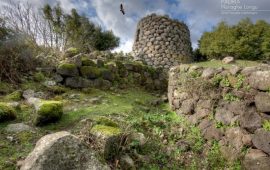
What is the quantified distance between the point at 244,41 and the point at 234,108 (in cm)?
566

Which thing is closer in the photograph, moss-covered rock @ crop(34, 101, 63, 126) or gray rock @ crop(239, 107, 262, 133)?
gray rock @ crop(239, 107, 262, 133)

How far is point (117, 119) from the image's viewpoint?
5117 millimetres

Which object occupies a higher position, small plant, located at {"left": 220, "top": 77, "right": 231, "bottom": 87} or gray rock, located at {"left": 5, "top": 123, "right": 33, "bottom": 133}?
small plant, located at {"left": 220, "top": 77, "right": 231, "bottom": 87}

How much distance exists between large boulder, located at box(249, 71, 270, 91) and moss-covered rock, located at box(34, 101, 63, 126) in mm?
3534

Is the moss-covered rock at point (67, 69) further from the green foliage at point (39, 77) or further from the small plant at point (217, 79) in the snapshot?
the small plant at point (217, 79)

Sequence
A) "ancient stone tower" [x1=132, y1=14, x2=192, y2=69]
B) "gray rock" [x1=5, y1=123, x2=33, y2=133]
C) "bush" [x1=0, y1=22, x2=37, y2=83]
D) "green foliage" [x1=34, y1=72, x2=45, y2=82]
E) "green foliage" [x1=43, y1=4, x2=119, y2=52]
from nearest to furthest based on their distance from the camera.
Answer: "gray rock" [x1=5, y1=123, x2=33, y2=133], "bush" [x1=0, y1=22, x2=37, y2=83], "green foliage" [x1=34, y1=72, x2=45, y2=82], "ancient stone tower" [x1=132, y1=14, x2=192, y2=69], "green foliage" [x1=43, y1=4, x2=119, y2=52]


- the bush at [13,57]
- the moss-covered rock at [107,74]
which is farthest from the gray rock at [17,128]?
the moss-covered rock at [107,74]

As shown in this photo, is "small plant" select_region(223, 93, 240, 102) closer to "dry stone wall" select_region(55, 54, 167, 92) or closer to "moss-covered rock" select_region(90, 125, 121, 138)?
"moss-covered rock" select_region(90, 125, 121, 138)

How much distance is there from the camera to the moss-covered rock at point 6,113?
434 cm

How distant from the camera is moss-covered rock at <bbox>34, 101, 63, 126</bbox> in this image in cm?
443

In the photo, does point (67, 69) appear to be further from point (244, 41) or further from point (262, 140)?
point (244, 41)

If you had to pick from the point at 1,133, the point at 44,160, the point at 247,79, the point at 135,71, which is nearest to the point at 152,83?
the point at 135,71

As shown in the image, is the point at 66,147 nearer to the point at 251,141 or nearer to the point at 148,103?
the point at 251,141

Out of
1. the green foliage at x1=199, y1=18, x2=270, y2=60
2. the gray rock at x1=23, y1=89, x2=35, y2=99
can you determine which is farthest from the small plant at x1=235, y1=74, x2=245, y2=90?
the green foliage at x1=199, y1=18, x2=270, y2=60
